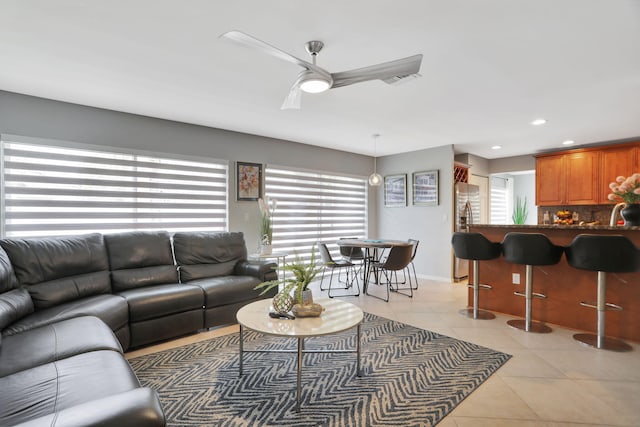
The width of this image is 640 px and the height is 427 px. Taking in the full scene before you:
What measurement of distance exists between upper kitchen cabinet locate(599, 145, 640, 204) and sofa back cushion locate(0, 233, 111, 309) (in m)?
6.89

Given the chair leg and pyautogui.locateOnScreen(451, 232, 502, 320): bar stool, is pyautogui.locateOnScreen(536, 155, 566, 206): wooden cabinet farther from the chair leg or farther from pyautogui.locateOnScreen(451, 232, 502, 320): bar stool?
the chair leg

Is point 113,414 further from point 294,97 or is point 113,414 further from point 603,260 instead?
point 603,260

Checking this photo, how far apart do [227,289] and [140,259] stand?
942mm

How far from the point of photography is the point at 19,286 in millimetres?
2506

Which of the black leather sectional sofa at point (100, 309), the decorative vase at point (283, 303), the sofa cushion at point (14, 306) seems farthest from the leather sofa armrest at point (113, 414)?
the sofa cushion at point (14, 306)

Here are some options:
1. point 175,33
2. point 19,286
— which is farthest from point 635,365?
point 19,286

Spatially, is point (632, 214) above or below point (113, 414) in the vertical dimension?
above

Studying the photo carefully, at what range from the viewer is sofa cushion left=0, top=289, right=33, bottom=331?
207 centimetres

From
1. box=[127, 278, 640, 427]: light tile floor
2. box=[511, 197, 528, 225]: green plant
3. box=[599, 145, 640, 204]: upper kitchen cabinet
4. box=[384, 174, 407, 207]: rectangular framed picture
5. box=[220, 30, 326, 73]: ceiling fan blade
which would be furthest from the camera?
box=[511, 197, 528, 225]: green plant

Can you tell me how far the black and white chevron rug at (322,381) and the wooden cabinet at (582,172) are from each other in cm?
410

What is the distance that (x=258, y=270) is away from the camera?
363cm

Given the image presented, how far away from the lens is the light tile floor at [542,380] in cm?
186

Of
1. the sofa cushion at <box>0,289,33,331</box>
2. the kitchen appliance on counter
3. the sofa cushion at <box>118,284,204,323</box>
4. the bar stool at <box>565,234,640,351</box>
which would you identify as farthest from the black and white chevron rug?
the kitchen appliance on counter

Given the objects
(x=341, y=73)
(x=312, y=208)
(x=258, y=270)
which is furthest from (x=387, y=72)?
(x=312, y=208)
